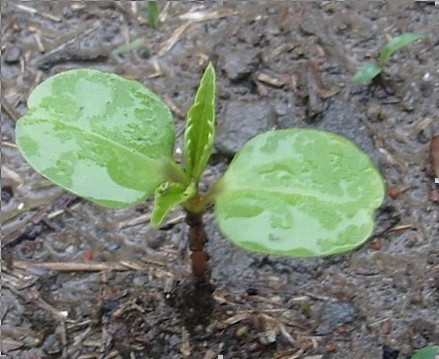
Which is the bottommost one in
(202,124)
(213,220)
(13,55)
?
(213,220)

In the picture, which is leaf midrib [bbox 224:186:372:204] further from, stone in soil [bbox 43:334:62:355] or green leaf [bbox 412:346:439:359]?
stone in soil [bbox 43:334:62:355]

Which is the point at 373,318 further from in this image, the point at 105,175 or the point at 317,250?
the point at 105,175

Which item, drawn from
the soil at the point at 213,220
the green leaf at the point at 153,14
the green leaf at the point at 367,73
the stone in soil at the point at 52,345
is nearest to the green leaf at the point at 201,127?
the soil at the point at 213,220

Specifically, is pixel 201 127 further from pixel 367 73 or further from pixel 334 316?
pixel 367 73

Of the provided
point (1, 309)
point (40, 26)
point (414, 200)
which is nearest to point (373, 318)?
point (414, 200)

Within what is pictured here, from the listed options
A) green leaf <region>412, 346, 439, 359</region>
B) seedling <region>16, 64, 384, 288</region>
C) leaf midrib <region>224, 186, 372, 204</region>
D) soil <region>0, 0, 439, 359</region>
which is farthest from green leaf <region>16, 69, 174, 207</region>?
green leaf <region>412, 346, 439, 359</region>

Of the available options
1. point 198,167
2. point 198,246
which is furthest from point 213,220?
point 198,167

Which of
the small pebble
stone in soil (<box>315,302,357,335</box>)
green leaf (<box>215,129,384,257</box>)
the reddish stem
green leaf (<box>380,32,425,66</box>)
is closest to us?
green leaf (<box>215,129,384,257</box>)
